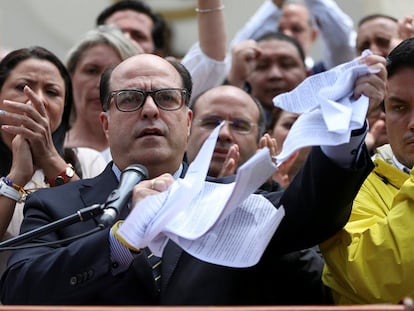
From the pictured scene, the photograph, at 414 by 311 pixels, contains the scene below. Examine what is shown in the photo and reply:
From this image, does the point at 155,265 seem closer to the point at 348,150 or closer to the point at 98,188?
the point at 98,188

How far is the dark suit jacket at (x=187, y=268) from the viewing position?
10.7 feet

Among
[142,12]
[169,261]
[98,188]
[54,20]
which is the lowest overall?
[54,20]

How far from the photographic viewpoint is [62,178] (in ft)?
14.1

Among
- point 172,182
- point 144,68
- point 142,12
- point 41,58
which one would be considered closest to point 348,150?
point 172,182

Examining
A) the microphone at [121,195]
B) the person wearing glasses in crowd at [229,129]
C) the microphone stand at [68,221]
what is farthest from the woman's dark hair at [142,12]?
the microphone stand at [68,221]

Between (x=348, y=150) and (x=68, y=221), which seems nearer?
(x=68, y=221)

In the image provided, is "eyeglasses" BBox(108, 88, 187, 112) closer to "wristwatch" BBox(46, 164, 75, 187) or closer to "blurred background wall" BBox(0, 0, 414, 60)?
"wristwatch" BBox(46, 164, 75, 187)

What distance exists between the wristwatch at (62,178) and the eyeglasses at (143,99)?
0.53 metres

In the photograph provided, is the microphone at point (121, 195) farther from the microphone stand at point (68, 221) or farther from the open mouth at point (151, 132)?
the open mouth at point (151, 132)

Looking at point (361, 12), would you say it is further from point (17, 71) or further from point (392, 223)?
point (392, 223)

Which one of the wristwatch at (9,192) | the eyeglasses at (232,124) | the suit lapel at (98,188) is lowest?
the eyeglasses at (232,124)

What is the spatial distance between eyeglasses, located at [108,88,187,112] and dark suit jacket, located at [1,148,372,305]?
54 centimetres

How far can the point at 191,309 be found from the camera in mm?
2678

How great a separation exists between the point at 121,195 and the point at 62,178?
1272 mm
